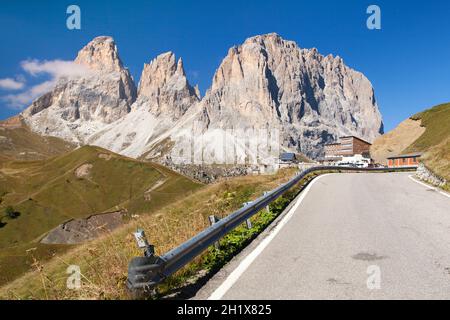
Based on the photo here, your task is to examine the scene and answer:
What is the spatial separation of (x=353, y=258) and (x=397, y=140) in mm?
103336

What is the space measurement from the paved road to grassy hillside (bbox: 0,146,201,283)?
363 ft

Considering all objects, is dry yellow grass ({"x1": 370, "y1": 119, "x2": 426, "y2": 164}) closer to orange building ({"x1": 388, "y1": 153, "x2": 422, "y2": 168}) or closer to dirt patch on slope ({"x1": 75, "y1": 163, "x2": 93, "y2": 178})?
orange building ({"x1": 388, "y1": 153, "x2": 422, "y2": 168})

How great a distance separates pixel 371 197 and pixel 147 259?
13756 mm

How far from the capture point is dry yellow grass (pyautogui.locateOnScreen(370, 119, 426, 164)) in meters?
98.2

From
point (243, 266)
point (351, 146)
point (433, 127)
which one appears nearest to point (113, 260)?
point (243, 266)

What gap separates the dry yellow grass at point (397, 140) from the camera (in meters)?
98.2

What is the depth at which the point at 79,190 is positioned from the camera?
16000 centimetres

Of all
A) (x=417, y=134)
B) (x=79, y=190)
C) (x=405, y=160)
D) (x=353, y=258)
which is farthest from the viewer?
(x=79, y=190)

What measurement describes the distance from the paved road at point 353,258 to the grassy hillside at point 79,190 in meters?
111

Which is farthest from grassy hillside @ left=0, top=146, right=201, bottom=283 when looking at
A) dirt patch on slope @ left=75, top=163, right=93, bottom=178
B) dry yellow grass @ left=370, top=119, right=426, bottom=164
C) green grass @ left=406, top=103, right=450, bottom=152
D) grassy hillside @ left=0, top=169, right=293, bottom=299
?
grassy hillside @ left=0, top=169, right=293, bottom=299

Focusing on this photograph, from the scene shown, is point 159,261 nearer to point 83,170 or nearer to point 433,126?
point 433,126

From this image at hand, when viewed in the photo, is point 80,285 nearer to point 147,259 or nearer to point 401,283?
point 147,259
